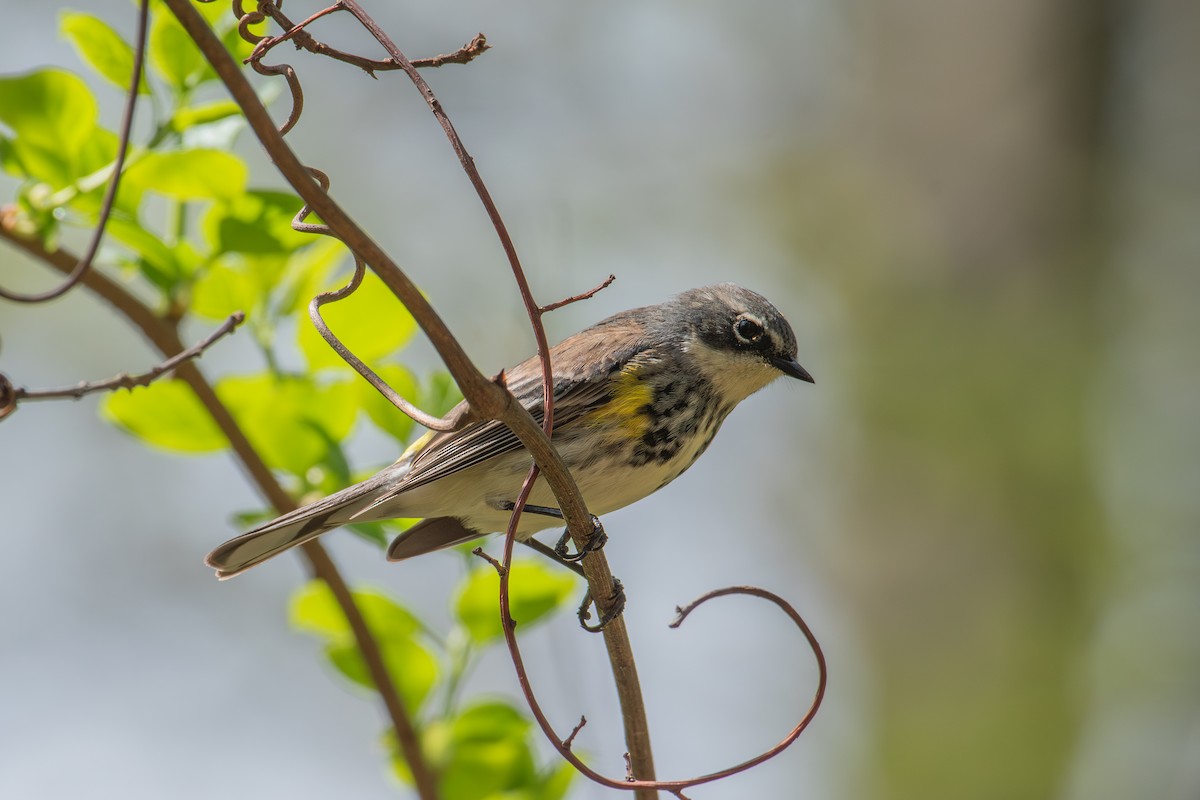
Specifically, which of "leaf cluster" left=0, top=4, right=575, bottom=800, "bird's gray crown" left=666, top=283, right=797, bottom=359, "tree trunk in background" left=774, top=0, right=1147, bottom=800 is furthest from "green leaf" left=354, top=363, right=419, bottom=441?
"tree trunk in background" left=774, top=0, right=1147, bottom=800

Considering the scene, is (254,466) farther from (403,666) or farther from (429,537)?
(429,537)

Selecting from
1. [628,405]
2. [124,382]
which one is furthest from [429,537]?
[124,382]

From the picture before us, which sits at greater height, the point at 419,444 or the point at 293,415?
the point at 419,444

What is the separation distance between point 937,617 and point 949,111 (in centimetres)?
446

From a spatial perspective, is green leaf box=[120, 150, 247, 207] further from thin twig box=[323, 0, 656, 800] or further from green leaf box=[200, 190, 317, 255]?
thin twig box=[323, 0, 656, 800]

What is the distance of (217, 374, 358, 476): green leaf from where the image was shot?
268 cm

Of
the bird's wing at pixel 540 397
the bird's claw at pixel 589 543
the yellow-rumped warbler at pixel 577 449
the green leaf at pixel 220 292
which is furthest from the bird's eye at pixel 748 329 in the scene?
the green leaf at pixel 220 292

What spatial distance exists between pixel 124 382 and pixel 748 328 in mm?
2404

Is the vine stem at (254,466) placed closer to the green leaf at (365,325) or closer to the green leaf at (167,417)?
the green leaf at (167,417)

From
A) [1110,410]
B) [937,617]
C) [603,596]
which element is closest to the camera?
[603,596]

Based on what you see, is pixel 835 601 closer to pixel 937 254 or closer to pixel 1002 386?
pixel 1002 386

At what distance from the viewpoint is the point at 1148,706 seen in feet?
29.7

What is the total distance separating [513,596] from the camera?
2781 millimetres

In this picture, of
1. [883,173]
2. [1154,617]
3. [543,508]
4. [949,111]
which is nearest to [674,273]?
[883,173]
